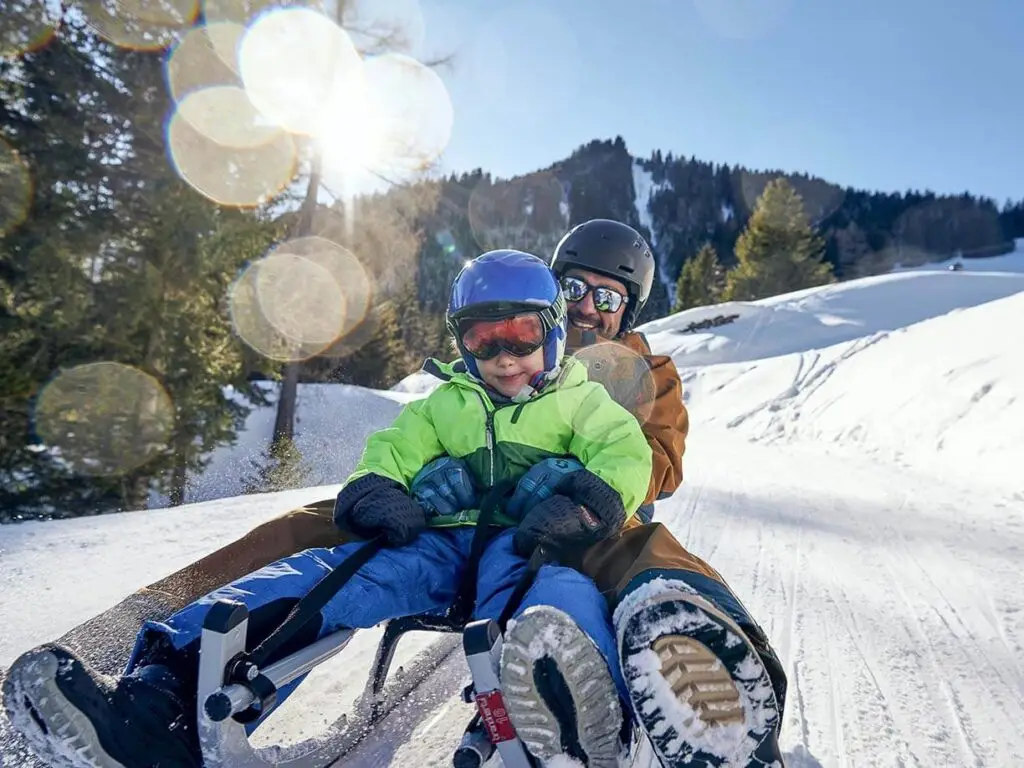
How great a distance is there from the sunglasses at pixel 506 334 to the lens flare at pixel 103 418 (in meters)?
6.19

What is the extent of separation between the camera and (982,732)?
1.98 meters

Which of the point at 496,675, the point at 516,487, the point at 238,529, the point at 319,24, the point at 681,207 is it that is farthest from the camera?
the point at 681,207

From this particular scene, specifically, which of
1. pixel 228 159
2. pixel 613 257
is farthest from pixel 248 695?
pixel 228 159

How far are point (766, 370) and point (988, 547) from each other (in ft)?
35.8

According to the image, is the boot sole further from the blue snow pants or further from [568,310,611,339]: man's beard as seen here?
[568,310,611,339]: man's beard

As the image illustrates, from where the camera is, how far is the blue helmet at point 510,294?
2.23m

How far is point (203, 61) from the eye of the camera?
26.5ft

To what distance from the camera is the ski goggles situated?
3.43m

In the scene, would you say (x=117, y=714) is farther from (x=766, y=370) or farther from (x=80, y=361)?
(x=766, y=370)

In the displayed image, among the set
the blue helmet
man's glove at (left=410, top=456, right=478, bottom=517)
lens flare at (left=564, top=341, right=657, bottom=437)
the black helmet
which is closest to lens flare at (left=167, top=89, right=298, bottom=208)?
the black helmet

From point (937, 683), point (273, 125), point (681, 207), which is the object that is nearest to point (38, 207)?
point (273, 125)

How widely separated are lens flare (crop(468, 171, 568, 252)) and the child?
311 ft

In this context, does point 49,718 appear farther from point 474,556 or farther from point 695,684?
point 695,684

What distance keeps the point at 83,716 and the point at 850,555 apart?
12.6 feet
